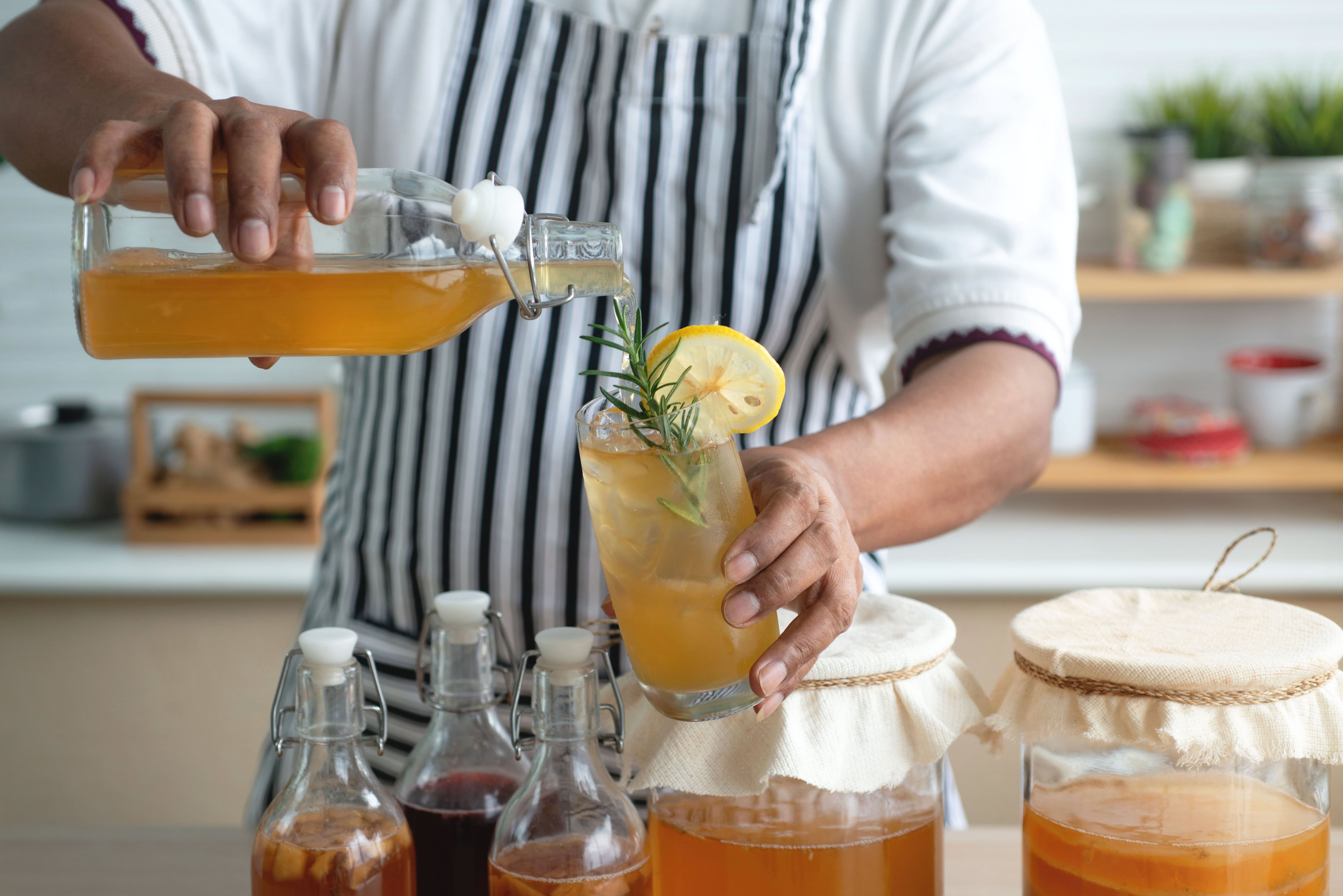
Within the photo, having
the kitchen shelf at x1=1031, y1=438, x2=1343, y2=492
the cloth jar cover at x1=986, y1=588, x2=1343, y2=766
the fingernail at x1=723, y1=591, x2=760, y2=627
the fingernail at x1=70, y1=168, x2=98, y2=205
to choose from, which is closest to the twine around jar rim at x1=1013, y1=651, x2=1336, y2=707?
the cloth jar cover at x1=986, y1=588, x2=1343, y2=766

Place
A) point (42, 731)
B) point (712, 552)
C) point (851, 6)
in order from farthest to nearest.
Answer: point (42, 731)
point (851, 6)
point (712, 552)

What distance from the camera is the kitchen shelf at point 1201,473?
92.9 inches

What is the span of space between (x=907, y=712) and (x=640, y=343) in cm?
27

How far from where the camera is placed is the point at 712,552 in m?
0.68

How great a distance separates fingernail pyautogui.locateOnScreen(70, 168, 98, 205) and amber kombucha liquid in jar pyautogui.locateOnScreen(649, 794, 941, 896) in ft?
1.57

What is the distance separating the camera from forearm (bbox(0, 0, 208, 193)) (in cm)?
93

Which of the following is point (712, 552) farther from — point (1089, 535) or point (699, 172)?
point (1089, 535)

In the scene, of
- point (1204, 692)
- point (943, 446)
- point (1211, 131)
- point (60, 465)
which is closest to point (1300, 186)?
point (1211, 131)

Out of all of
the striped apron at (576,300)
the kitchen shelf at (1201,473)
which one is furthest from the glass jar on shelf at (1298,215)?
the striped apron at (576,300)

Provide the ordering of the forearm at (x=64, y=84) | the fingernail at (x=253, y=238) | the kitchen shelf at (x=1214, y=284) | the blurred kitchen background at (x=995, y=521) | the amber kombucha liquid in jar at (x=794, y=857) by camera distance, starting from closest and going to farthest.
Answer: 1. the fingernail at (x=253, y=238)
2. the amber kombucha liquid in jar at (x=794, y=857)
3. the forearm at (x=64, y=84)
4. the blurred kitchen background at (x=995, y=521)
5. the kitchen shelf at (x=1214, y=284)

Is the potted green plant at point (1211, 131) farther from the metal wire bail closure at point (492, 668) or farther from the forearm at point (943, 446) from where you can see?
the metal wire bail closure at point (492, 668)

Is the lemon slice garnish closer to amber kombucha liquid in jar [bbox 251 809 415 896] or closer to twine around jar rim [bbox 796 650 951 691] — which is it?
twine around jar rim [bbox 796 650 951 691]

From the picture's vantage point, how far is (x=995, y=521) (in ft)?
8.29

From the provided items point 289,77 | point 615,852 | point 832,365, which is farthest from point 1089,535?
point 615,852
